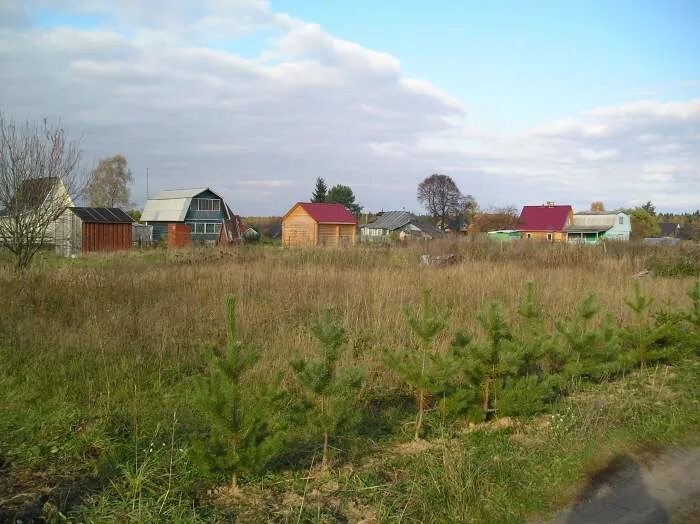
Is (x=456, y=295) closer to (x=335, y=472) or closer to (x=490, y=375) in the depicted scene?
(x=490, y=375)

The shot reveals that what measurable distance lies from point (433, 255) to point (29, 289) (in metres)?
13.2

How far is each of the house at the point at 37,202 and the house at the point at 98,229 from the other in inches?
770

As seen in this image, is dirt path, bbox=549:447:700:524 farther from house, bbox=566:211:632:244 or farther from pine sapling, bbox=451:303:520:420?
house, bbox=566:211:632:244

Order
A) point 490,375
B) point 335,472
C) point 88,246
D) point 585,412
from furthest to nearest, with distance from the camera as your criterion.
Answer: point 88,246
point 585,412
point 490,375
point 335,472

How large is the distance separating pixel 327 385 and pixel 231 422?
2.37 ft

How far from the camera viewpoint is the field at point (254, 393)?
3324 mm

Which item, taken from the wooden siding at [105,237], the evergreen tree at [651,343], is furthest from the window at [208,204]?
the evergreen tree at [651,343]

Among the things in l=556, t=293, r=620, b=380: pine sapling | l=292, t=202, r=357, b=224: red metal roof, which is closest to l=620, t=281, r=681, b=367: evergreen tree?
l=556, t=293, r=620, b=380: pine sapling

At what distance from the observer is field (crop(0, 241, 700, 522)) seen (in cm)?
332

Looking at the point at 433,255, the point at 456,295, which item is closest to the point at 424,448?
the point at 456,295

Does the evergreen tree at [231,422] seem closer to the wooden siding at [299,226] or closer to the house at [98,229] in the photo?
the house at [98,229]

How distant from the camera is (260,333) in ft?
24.5

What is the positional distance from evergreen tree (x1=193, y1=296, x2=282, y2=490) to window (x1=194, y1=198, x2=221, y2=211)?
42979mm

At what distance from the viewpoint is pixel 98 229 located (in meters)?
33.1
